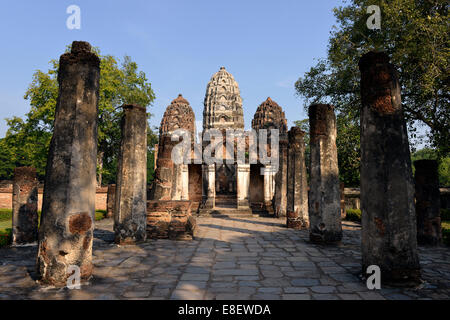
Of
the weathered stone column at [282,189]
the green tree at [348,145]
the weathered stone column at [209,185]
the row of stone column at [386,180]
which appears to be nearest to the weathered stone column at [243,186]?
the weathered stone column at [209,185]

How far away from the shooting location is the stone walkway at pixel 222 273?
11.7 ft

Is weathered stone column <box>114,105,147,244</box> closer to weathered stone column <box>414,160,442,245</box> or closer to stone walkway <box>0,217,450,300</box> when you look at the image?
stone walkway <box>0,217,450,300</box>

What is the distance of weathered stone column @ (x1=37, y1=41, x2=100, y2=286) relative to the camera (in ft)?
12.9

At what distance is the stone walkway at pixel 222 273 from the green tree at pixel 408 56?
732cm

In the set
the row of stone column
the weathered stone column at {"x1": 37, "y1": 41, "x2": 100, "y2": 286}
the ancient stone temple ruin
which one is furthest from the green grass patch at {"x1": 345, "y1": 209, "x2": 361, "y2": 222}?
the weathered stone column at {"x1": 37, "y1": 41, "x2": 100, "y2": 286}

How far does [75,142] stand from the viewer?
4156 millimetres

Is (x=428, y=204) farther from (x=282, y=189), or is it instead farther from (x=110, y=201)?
(x=110, y=201)

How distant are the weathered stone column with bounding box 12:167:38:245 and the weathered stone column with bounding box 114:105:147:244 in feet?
7.69

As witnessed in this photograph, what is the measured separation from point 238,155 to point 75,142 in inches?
465

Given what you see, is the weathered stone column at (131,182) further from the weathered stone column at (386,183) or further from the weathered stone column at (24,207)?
the weathered stone column at (386,183)

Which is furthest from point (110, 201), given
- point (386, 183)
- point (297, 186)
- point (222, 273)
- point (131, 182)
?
point (386, 183)
